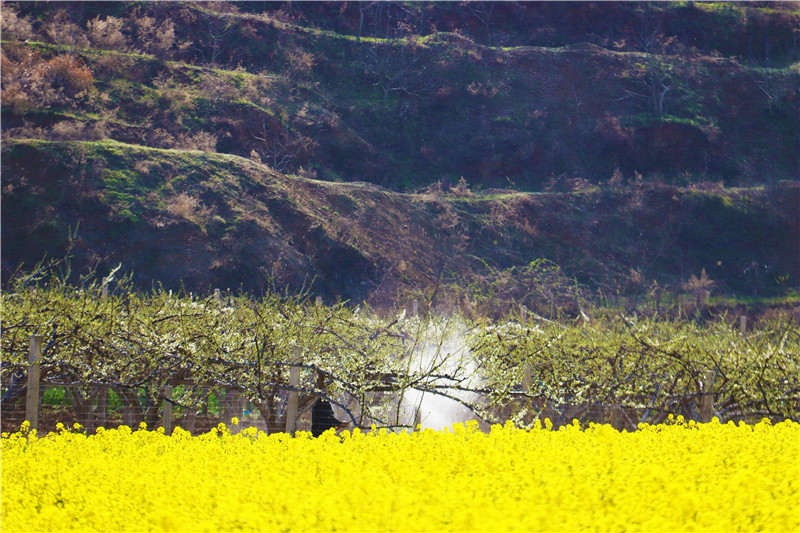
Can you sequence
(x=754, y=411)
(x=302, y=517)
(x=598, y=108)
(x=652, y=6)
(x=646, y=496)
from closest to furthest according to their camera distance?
(x=302, y=517) < (x=646, y=496) < (x=754, y=411) < (x=598, y=108) < (x=652, y=6)

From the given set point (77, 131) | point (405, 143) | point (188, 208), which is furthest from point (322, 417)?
point (405, 143)

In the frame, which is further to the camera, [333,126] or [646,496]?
[333,126]

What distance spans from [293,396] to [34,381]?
3151 millimetres

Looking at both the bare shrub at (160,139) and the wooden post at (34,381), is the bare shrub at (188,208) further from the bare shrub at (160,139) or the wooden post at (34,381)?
the wooden post at (34,381)

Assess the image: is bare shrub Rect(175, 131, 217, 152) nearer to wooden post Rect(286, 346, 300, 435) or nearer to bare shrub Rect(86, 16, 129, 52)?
bare shrub Rect(86, 16, 129, 52)

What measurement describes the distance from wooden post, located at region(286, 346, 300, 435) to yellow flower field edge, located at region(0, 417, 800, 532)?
7.60ft

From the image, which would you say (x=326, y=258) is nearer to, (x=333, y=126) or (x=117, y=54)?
(x=333, y=126)

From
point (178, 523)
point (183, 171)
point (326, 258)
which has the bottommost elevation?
point (326, 258)

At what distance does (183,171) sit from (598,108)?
78.0 feet

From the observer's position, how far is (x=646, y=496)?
13.8ft

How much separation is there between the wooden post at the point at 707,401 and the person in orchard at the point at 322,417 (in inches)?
196

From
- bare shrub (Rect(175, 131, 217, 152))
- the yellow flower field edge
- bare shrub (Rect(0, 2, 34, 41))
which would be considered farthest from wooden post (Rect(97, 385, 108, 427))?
bare shrub (Rect(0, 2, 34, 41))

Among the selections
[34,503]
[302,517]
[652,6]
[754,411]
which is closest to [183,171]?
[754,411]

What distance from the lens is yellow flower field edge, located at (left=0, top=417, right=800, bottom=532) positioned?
3.80 m
